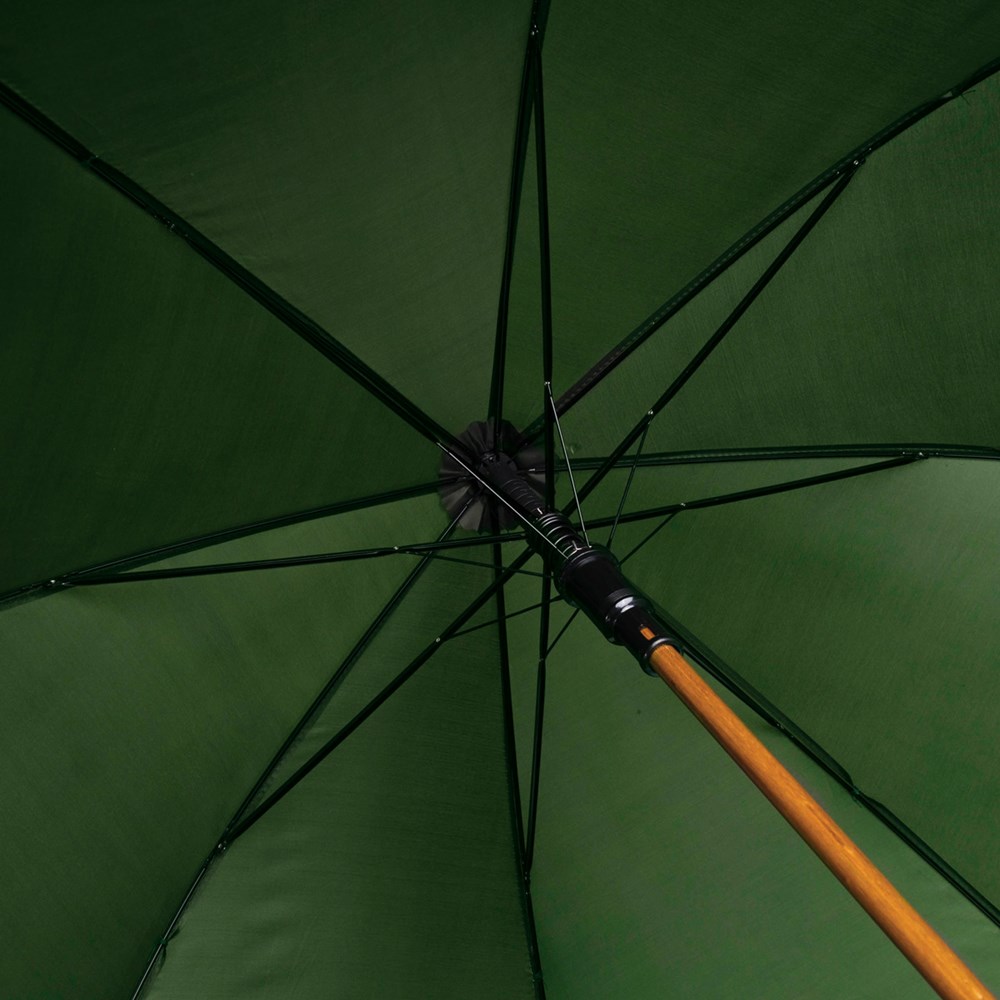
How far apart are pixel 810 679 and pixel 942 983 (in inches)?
58.0

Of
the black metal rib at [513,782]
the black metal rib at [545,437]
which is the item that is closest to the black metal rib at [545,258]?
the black metal rib at [545,437]

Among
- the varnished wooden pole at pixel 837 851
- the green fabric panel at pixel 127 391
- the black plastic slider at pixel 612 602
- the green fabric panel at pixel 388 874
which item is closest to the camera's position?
the varnished wooden pole at pixel 837 851

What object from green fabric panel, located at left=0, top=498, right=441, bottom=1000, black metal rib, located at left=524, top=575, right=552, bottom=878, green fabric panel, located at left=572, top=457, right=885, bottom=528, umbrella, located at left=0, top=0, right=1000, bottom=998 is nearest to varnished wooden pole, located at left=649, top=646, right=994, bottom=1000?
umbrella, located at left=0, top=0, right=1000, bottom=998

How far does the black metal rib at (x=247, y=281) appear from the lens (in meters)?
2.36

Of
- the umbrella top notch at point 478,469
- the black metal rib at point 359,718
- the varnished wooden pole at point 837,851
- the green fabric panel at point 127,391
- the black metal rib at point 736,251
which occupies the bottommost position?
the varnished wooden pole at point 837,851

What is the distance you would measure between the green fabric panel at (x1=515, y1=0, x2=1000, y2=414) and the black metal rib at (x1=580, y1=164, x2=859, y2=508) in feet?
0.32

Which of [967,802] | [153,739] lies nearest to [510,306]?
[153,739]

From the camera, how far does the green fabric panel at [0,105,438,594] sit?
2439 millimetres

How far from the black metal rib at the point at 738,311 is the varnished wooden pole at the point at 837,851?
2.94ft

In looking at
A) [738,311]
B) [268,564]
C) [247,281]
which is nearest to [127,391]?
[247,281]

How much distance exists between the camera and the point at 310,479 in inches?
117

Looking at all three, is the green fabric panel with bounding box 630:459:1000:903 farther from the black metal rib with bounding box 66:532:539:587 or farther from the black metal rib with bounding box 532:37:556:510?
the black metal rib with bounding box 66:532:539:587

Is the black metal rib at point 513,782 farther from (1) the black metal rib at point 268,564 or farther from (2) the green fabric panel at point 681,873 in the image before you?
(1) the black metal rib at point 268,564

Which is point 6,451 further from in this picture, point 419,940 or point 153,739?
point 419,940
